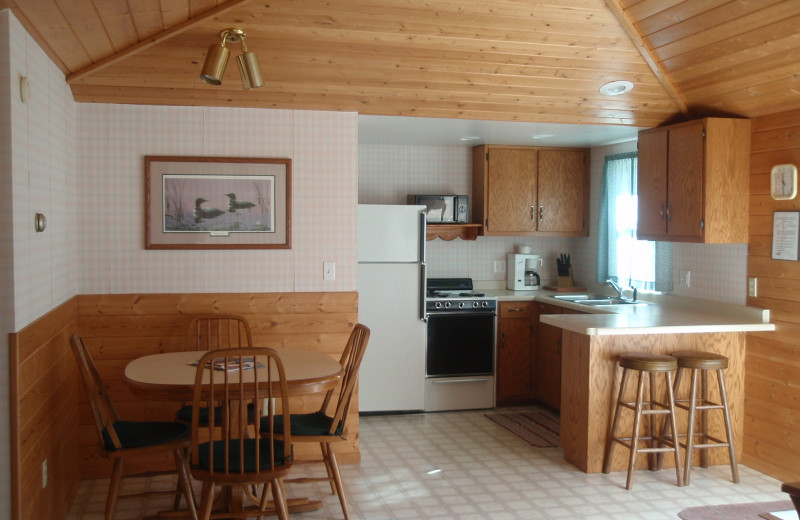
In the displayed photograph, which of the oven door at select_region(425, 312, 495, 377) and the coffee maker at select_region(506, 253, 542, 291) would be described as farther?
the coffee maker at select_region(506, 253, 542, 291)

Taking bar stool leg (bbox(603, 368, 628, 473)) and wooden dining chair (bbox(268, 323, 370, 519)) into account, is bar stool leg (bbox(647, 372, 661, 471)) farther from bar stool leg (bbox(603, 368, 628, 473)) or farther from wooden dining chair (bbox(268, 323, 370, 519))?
wooden dining chair (bbox(268, 323, 370, 519))

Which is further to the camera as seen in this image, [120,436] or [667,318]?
[667,318]

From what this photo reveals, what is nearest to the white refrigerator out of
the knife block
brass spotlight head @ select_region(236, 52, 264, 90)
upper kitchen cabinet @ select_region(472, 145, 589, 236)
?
upper kitchen cabinet @ select_region(472, 145, 589, 236)

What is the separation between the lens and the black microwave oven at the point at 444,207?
607 cm

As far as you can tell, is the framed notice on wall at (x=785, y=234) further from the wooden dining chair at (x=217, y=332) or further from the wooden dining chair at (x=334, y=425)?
the wooden dining chair at (x=217, y=332)

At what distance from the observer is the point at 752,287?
4.48m

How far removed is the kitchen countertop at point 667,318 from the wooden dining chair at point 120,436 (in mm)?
2187

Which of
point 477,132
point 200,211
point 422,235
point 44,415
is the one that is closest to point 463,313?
point 422,235

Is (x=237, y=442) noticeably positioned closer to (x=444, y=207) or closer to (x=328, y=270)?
(x=328, y=270)

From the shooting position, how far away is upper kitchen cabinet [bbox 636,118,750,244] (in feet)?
14.5

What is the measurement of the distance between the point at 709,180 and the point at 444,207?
2258 mm

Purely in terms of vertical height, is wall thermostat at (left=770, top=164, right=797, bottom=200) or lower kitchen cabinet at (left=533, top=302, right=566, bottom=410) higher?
wall thermostat at (left=770, top=164, right=797, bottom=200)

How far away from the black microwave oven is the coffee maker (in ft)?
2.07

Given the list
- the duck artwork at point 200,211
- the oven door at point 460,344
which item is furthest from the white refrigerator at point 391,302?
the duck artwork at point 200,211
